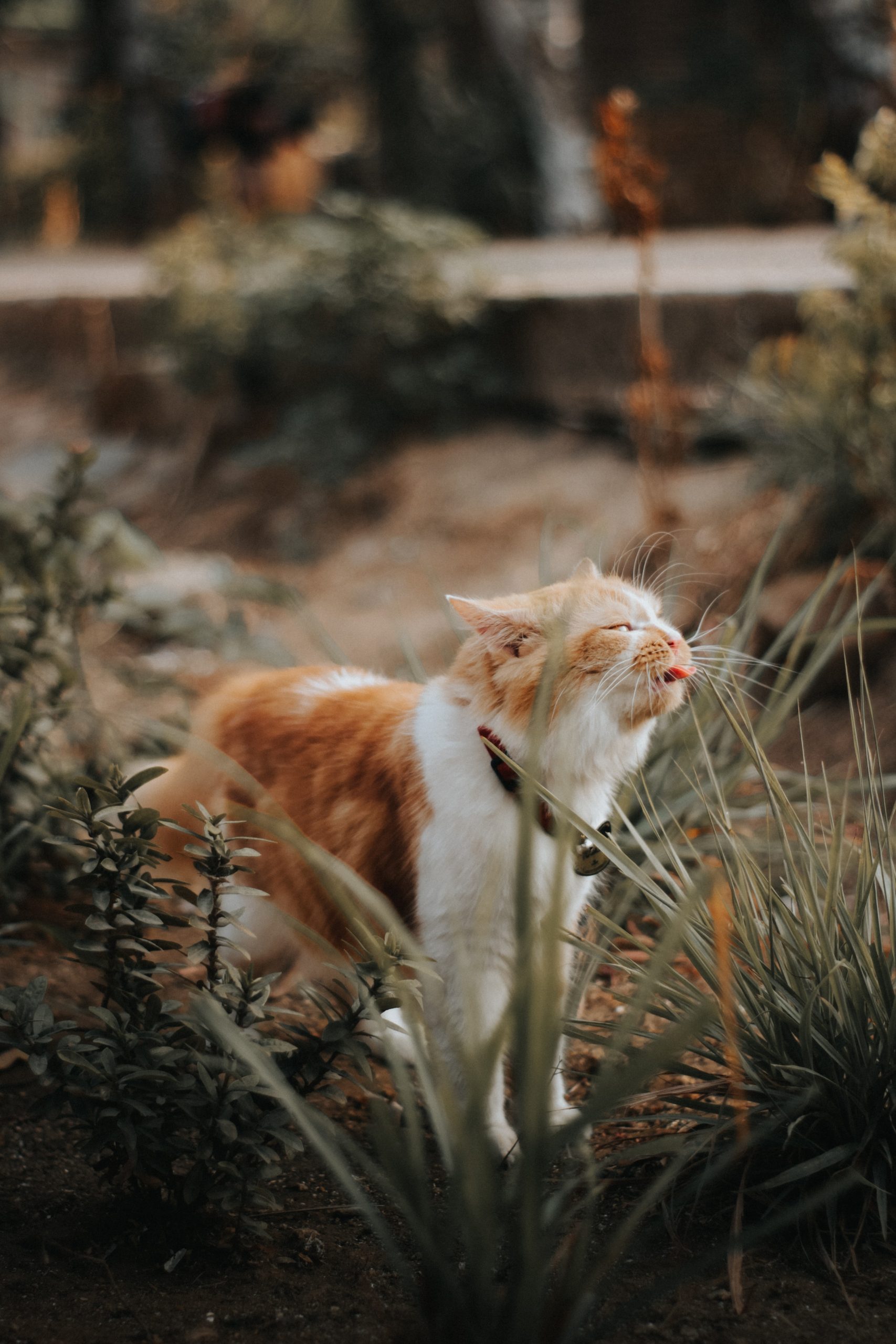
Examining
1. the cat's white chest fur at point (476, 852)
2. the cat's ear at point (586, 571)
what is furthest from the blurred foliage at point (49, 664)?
the cat's ear at point (586, 571)

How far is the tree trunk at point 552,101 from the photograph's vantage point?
823 cm

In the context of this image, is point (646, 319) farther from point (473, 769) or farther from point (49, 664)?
point (473, 769)

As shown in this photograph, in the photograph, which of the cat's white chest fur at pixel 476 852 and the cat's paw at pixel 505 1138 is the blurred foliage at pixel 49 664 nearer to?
the cat's white chest fur at pixel 476 852

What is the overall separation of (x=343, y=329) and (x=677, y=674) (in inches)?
188

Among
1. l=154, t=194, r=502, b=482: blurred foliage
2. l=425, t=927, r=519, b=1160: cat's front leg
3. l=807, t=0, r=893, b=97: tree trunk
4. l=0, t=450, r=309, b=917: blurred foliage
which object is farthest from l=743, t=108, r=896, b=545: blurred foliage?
l=807, t=0, r=893, b=97: tree trunk

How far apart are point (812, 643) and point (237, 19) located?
47.6 feet

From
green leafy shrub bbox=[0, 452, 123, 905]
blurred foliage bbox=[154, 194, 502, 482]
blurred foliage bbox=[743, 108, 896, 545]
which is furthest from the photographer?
blurred foliage bbox=[154, 194, 502, 482]

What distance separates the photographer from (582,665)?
5.41 feet

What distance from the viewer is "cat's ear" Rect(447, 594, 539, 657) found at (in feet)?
5.47

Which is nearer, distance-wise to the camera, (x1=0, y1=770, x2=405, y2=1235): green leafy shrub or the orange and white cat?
(x1=0, y1=770, x2=405, y2=1235): green leafy shrub

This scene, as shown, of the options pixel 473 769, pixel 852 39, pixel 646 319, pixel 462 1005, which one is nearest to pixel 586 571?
pixel 473 769

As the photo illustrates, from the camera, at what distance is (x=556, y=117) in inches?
332

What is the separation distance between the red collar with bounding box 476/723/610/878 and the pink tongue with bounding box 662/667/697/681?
261 mm

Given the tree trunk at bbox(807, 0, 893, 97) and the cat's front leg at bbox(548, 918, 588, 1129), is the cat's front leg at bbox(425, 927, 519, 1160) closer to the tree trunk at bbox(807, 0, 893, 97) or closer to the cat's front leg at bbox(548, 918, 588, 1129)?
the cat's front leg at bbox(548, 918, 588, 1129)
